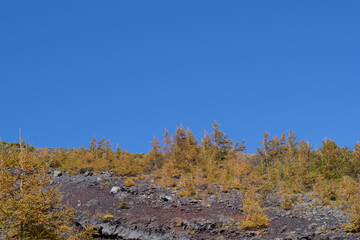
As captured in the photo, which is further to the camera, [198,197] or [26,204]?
[198,197]

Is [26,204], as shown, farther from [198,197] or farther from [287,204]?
[287,204]

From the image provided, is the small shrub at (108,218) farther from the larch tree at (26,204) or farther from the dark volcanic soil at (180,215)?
the larch tree at (26,204)

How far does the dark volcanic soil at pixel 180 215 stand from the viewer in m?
15.0

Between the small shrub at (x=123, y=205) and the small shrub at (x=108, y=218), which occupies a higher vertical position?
the small shrub at (x=123, y=205)

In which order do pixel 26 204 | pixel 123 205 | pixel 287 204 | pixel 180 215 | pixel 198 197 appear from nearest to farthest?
pixel 26 204, pixel 180 215, pixel 287 204, pixel 123 205, pixel 198 197

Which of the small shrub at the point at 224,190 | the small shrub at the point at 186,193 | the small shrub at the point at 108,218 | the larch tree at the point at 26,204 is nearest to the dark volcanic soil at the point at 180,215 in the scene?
the small shrub at the point at 108,218

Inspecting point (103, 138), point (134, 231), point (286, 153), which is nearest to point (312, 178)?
point (286, 153)

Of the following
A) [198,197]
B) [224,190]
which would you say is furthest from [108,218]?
[224,190]

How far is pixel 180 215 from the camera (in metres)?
18.1

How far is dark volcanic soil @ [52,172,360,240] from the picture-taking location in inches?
591

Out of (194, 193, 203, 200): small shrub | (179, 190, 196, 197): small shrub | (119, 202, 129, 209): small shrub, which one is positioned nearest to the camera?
(119, 202, 129, 209): small shrub

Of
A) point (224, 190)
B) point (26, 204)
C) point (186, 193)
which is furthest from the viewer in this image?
point (224, 190)

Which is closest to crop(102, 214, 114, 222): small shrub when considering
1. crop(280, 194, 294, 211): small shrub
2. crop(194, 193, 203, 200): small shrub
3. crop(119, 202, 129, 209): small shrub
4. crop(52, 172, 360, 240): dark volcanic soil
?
crop(52, 172, 360, 240): dark volcanic soil

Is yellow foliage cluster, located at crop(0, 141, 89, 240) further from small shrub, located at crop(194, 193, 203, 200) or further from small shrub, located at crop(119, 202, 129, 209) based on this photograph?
small shrub, located at crop(194, 193, 203, 200)
